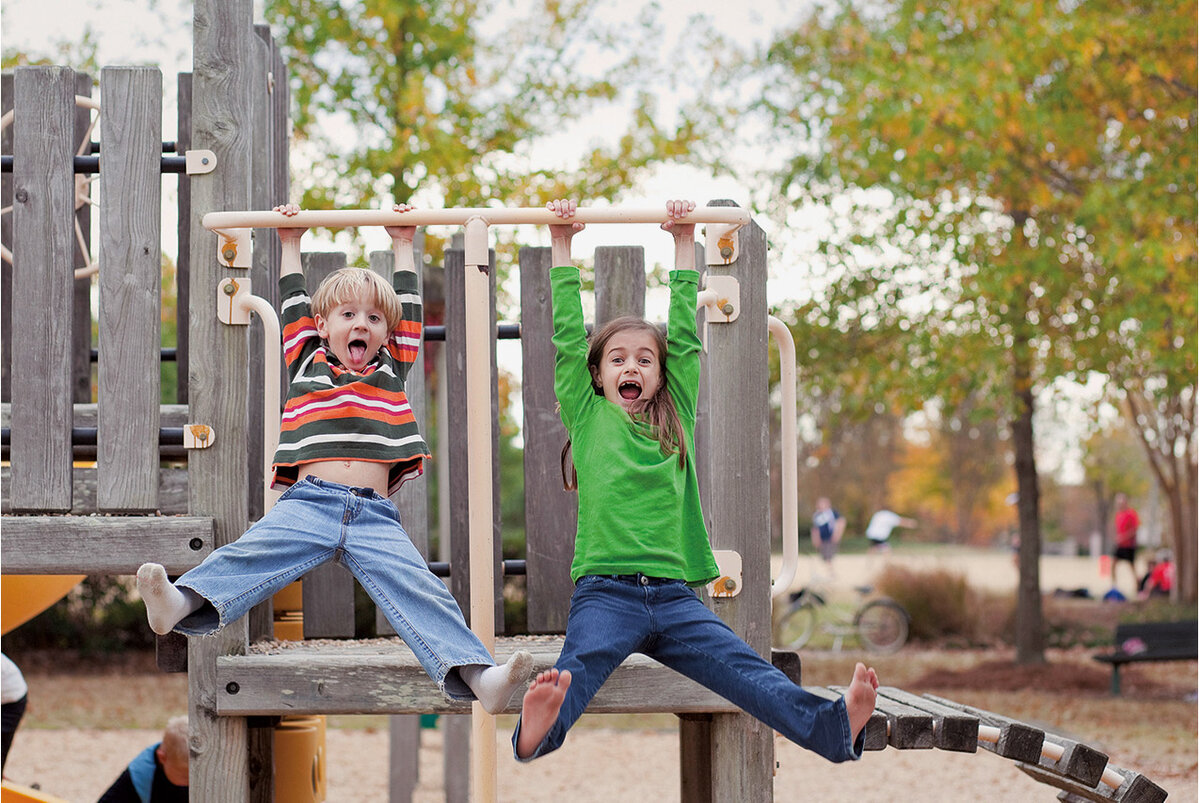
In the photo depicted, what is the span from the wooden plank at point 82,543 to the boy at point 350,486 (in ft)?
1.61

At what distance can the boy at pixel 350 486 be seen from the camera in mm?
2742

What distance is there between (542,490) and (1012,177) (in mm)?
8390

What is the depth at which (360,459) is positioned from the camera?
9.96 ft

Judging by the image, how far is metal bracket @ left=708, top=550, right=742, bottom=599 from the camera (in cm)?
329

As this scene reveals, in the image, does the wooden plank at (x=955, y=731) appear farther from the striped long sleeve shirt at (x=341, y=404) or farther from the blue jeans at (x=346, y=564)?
the striped long sleeve shirt at (x=341, y=404)

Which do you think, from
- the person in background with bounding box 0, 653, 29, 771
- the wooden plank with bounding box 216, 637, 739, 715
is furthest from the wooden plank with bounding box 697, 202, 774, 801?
the person in background with bounding box 0, 653, 29, 771

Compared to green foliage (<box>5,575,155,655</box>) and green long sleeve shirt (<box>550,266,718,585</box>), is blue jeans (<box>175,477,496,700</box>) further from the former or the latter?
green foliage (<box>5,575,155,655</box>)

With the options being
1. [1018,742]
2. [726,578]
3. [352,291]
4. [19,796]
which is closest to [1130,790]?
[1018,742]

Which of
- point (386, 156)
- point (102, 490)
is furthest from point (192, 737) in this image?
point (386, 156)

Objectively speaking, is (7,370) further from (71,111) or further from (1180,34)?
(1180,34)

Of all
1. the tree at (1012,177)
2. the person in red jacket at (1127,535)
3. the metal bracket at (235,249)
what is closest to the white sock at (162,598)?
the metal bracket at (235,249)

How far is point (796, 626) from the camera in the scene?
16250 millimetres

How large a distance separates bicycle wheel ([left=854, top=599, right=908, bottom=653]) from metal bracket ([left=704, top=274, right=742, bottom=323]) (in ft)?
38.2

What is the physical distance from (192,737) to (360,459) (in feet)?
3.11
